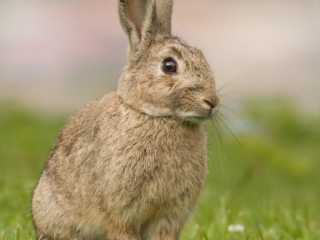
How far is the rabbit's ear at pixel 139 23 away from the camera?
17.5 feet

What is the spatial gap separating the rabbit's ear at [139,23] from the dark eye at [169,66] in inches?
10.8

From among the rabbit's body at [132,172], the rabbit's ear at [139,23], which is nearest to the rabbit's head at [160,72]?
the rabbit's ear at [139,23]

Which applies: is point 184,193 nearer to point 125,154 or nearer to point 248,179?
point 125,154

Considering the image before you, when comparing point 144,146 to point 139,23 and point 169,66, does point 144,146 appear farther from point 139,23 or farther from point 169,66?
point 139,23

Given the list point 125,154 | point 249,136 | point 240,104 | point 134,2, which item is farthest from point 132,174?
point 240,104

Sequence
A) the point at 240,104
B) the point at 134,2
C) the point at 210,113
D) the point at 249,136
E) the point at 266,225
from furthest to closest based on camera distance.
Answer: the point at 240,104 → the point at 249,136 → the point at 266,225 → the point at 134,2 → the point at 210,113

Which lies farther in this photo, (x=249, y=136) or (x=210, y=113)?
(x=249, y=136)

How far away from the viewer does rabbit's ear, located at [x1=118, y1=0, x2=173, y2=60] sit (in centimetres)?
534

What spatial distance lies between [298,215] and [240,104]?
4316 mm

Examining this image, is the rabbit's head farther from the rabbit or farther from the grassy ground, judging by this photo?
the grassy ground

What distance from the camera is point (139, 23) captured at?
17.8ft

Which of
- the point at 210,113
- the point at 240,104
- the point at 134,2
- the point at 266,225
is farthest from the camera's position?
the point at 240,104

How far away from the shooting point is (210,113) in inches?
193

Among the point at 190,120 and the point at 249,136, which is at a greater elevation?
the point at 190,120
